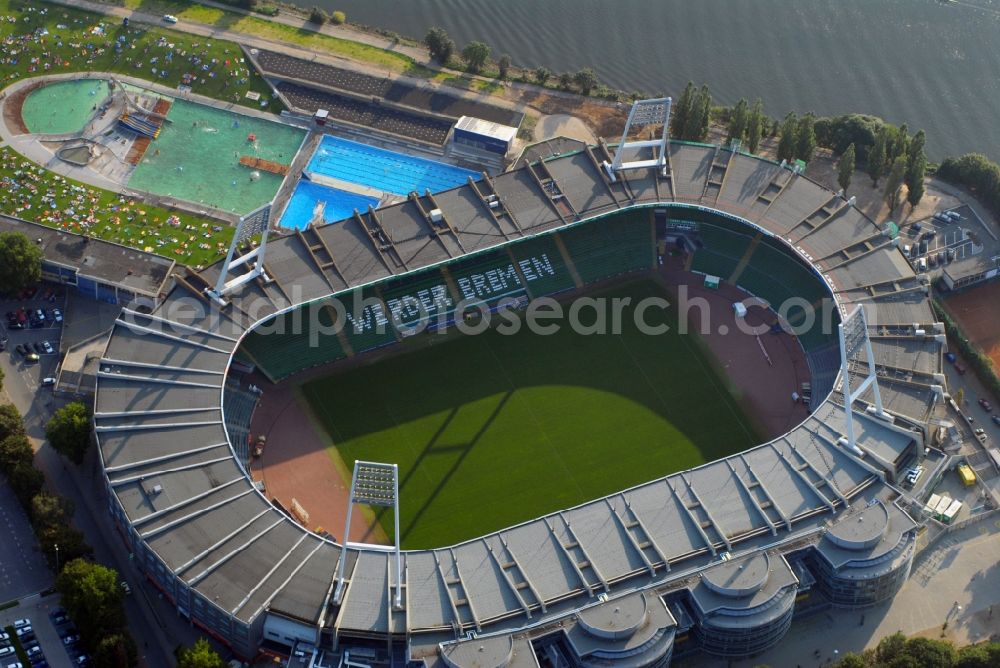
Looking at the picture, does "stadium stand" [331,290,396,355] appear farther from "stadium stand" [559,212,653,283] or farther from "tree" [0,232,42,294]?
"tree" [0,232,42,294]

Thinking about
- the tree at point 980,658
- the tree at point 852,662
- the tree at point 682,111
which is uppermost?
the tree at point 682,111

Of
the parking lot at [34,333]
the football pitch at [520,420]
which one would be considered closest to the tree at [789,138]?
the football pitch at [520,420]

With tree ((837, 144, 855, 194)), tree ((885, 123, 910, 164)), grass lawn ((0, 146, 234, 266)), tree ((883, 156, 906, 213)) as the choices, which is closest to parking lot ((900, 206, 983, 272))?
tree ((883, 156, 906, 213))

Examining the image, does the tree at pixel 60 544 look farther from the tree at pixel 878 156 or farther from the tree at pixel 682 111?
the tree at pixel 878 156

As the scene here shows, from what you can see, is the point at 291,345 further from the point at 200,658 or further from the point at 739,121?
the point at 739,121

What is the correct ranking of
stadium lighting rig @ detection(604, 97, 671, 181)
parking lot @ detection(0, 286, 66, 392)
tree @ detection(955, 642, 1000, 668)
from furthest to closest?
stadium lighting rig @ detection(604, 97, 671, 181) < parking lot @ detection(0, 286, 66, 392) < tree @ detection(955, 642, 1000, 668)

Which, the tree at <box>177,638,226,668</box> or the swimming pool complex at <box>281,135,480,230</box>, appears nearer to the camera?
the tree at <box>177,638,226,668</box>

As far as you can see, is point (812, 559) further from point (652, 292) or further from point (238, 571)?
point (238, 571)
